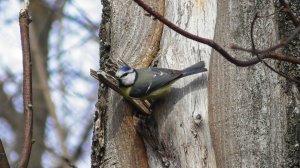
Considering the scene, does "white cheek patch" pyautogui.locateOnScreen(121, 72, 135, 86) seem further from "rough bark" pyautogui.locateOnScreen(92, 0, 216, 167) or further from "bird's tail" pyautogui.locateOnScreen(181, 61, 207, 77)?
"bird's tail" pyautogui.locateOnScreen(181, 61, 207, 77)

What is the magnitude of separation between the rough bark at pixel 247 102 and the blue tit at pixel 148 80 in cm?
14

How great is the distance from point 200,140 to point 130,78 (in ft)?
1.53

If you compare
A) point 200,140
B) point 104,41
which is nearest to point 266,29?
point 200,140

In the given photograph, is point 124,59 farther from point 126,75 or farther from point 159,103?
point 159,103

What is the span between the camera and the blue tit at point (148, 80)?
A: 276 centimetres

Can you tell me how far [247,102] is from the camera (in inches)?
102

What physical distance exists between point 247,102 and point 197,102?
0.77 feet

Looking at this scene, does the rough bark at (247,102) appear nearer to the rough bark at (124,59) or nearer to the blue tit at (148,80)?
the blue tit at (148,80)

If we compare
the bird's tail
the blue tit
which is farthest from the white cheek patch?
the bird's tail

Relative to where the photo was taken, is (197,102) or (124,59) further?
(124,59)

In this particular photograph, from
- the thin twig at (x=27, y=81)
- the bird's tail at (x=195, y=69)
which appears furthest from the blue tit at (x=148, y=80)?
the thin twig at (x=27, y=81)

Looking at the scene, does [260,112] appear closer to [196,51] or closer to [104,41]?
[196,51]

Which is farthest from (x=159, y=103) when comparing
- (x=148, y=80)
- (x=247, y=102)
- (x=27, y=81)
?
(x=27, y=81)

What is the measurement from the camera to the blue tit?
2.76 metres
